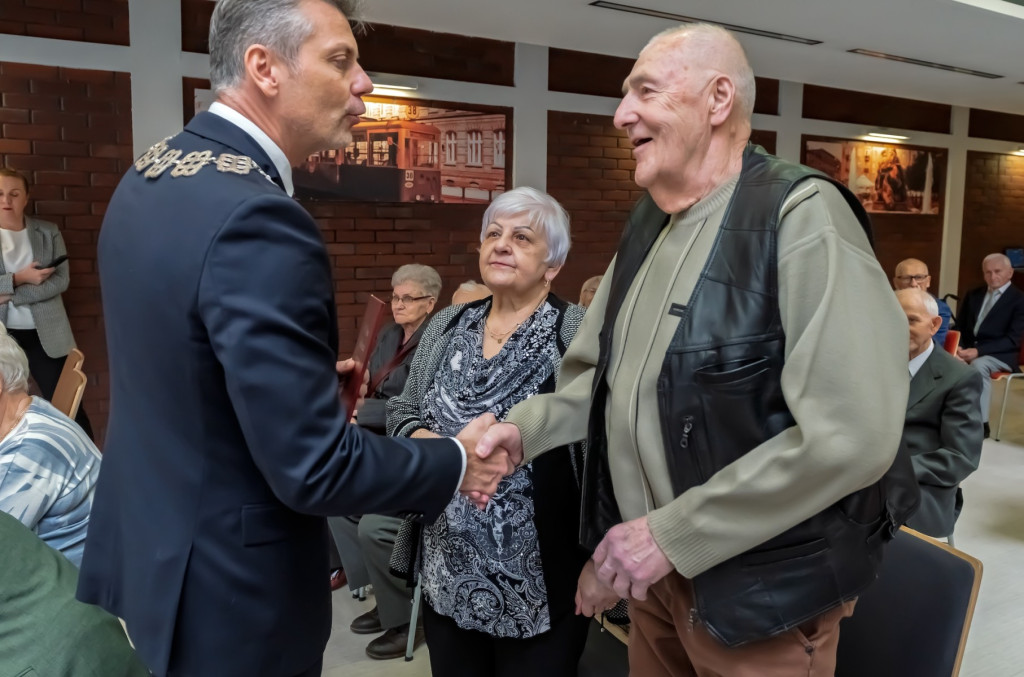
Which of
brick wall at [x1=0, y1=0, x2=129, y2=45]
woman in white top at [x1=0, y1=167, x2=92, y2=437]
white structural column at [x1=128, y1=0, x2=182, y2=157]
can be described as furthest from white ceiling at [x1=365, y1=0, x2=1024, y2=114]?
woman in white top at [x1=0, y1=167, x2=92, y2=437]

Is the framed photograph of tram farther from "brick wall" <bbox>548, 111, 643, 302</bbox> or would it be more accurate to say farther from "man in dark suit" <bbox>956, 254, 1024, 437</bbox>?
"man in dark suit" <bbox>956, 254, 1024, 437</bbox>

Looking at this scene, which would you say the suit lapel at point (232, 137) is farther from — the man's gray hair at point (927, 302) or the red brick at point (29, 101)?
the red brick at point (29, 101)

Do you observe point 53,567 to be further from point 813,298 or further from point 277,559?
point 813,298

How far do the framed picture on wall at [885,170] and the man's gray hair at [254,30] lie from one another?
26.2 feet

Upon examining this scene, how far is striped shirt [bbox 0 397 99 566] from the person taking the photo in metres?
1.91

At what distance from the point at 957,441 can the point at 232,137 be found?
9.12 feet

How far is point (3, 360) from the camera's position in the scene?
6.99 ft

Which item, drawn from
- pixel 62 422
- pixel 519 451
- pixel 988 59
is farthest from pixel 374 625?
pixel 988 59

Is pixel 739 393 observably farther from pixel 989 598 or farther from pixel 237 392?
pixel 989 598

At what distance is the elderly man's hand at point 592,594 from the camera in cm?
148

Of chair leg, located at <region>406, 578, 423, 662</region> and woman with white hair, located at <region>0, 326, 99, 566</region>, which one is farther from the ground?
woman with white hair, located at <region>0, 326, 99, 566</region>

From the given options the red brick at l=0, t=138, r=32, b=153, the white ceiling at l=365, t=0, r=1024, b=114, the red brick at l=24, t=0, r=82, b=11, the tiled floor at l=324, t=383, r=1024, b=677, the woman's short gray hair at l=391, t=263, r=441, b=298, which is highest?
the white ceiling at l=365, t=0, r=1024, b=114

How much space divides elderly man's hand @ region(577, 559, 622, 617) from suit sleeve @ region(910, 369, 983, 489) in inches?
74.7

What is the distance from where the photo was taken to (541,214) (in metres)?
2.05
